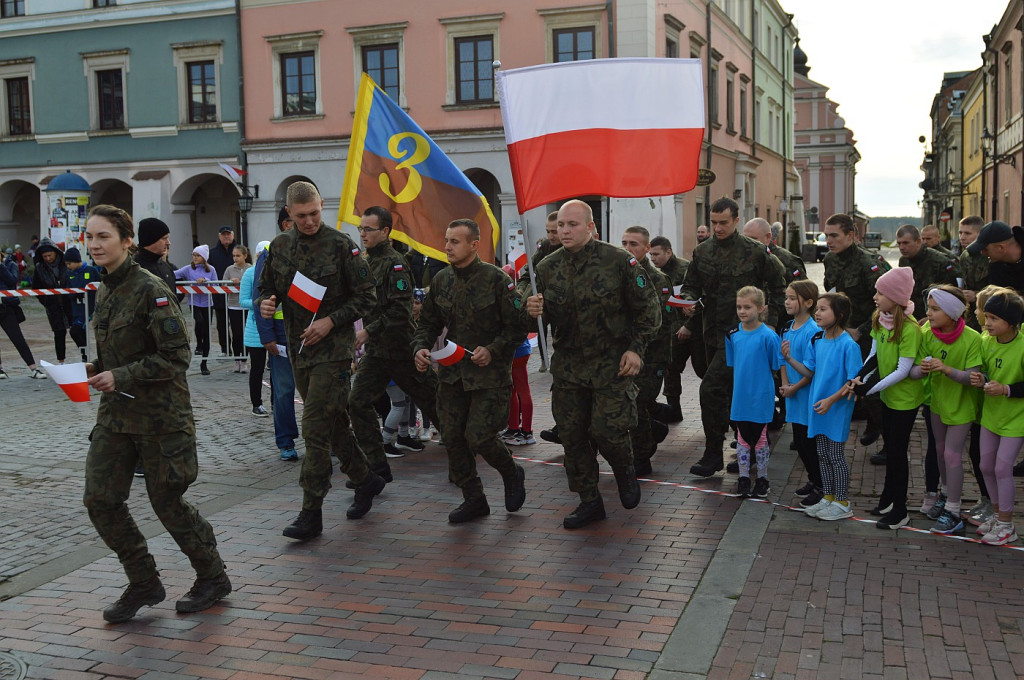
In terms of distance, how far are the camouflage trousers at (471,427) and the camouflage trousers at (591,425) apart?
1.27 ft

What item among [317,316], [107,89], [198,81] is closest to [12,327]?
[317,316]

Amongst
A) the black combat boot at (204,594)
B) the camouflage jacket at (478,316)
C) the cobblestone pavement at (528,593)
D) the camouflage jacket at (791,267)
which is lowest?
the cobblestone pavement at (528,593)

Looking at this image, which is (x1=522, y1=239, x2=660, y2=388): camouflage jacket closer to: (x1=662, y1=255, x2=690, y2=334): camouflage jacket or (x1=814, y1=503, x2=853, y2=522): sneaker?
(x1=814, y1=503, x2=853, y2=522): sneaker

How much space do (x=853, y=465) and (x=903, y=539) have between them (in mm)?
2204

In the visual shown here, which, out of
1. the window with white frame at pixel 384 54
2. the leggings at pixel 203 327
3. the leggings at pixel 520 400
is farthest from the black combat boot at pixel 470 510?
the window with white frame at pixel 384 54

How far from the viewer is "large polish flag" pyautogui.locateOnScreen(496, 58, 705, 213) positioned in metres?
6.97

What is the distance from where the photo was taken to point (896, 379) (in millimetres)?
6273

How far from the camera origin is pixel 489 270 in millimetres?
6637

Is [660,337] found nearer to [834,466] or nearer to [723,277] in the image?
[723,277]

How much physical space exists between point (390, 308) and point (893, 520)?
3758 mm

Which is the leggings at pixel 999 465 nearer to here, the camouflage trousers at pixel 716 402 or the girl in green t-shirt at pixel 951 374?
the girl in green t-shirt at pixel 951 374

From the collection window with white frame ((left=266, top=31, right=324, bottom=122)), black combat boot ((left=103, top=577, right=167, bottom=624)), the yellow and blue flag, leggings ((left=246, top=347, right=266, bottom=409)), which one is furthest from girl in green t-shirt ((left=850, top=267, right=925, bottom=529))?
window with white frame ((left=266, top=31, right=324, bottom=122))

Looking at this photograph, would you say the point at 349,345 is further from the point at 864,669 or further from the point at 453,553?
the point at 864,669

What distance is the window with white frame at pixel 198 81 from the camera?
3048cm
